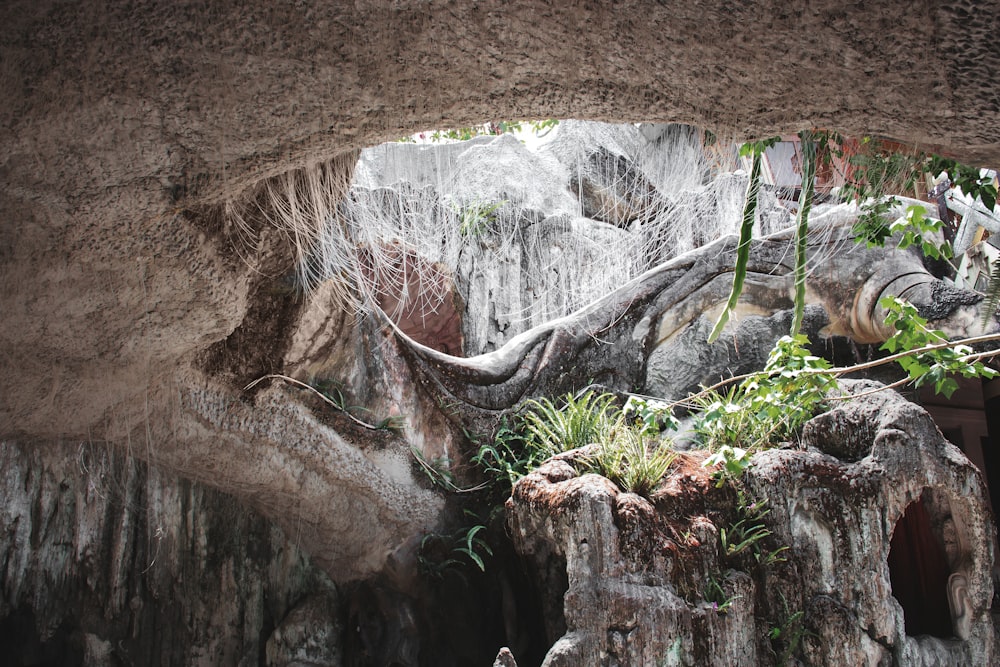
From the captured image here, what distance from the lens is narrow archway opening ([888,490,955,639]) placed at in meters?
4.40

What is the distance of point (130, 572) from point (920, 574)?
4.28m

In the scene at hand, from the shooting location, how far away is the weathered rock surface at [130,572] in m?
4.16

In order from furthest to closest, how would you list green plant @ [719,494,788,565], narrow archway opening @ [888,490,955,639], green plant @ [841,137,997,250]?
narrow archway opening @ [888,490,955,639] < green plant @ [719,494,788,565] < green plant @ [841,137,997,250]

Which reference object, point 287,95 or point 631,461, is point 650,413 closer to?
point 631,461

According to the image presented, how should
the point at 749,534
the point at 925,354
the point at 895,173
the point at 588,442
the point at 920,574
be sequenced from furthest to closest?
1. the point at 588,442
2. the point at 920,574
3. the point at 749,534
4. the point at 925,354
5. the point at 895,173

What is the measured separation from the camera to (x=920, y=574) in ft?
14.9

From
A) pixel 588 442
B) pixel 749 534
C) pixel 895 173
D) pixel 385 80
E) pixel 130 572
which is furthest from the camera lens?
pixel 588 442

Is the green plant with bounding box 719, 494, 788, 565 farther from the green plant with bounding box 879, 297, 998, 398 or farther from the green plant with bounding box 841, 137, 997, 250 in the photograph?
the green plant with bounding box 841, 137, 997, 250

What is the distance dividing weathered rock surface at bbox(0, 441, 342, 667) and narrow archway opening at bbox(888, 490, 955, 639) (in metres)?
3.16

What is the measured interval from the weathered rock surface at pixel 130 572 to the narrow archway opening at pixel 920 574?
316 cm

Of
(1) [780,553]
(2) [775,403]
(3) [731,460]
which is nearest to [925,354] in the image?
(2) [775,403]

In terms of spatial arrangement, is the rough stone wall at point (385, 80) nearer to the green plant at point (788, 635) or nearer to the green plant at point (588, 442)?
the green plant at point (588, 442)

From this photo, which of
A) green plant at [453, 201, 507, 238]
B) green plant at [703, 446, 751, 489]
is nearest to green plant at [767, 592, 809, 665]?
green plant at [703, 446, 751, 489]

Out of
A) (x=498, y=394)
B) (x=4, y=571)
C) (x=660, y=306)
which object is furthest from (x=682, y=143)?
(x=4, y=571)
